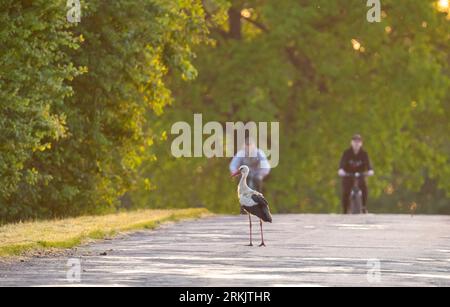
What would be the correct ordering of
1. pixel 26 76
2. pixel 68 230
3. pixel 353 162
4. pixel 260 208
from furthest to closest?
pixel 353 162
pixel 26 76
pixel 68 230
pixel 260 208

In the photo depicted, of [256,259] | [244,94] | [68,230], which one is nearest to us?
[256,259]

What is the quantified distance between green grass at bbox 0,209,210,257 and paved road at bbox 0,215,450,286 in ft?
1.30

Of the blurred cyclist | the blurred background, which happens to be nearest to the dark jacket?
the blurred cyclist

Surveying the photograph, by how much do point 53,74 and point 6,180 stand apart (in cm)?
223

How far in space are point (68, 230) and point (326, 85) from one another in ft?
95.6

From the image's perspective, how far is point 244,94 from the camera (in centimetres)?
5125

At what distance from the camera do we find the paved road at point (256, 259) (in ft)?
56.4

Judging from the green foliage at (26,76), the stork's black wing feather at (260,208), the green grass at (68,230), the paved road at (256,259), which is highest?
the green foliage at (26,76)

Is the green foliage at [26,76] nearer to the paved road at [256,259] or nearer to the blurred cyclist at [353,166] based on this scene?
the paved road at [256,259]

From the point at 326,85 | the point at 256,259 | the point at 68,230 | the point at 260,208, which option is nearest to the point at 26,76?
the point at 68,230

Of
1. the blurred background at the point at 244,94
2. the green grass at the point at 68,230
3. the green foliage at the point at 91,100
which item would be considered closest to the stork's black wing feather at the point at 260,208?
the green grass at the point at 68,230

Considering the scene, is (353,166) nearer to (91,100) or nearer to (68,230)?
(91,100)

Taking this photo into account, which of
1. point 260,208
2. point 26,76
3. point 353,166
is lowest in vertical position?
point 260,208

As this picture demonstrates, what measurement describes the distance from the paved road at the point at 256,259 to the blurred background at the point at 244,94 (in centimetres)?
613
